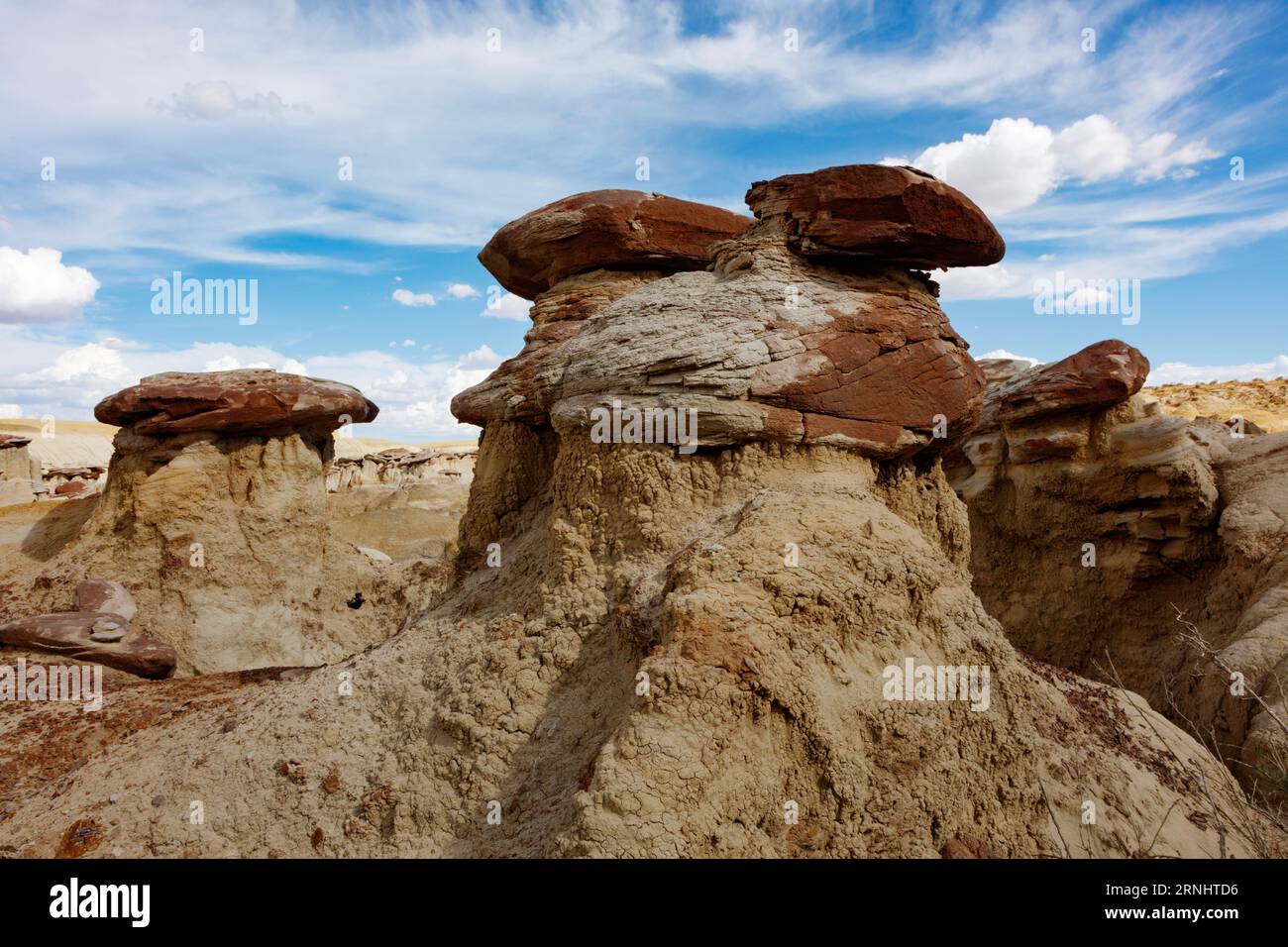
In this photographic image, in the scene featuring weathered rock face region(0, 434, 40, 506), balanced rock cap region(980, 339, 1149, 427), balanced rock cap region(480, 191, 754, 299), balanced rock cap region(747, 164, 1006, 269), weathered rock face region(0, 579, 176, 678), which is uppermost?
balanced rock cap region(480, 191, 754, 299)

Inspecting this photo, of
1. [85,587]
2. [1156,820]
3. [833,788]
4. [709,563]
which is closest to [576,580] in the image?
[709,563]

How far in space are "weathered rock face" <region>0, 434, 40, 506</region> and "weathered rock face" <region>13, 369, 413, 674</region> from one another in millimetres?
6036

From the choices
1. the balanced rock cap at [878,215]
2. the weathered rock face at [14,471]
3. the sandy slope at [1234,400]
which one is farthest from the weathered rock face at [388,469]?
the balanced rock cap at [878,215]

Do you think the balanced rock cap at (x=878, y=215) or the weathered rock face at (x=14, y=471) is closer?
the balanced rock cap at (x=878, y=215)

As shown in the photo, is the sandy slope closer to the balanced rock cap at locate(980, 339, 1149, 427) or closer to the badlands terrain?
the balanced rock cap at locate(980, 339, 1149, 427)

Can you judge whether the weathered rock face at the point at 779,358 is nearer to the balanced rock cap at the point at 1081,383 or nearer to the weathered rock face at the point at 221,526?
the balanced rock cap at the point at 1081,383

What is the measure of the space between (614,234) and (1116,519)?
6.15m

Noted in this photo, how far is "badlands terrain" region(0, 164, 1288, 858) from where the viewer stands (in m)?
3.69

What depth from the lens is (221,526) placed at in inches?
421

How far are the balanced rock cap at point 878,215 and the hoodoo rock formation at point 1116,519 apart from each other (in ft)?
15.7

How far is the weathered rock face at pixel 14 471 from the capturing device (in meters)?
15.4

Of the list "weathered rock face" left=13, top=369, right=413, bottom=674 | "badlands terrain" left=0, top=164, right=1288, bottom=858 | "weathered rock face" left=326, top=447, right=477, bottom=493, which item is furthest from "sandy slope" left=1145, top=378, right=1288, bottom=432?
"weathered rock face" left=13, top=369, right=413, bottom=674

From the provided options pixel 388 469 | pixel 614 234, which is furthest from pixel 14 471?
pixel 388 469

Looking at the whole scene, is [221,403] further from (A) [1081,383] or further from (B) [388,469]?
(B) [388,469]
